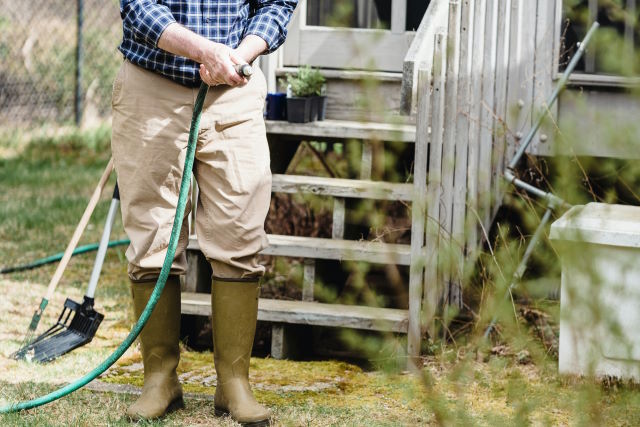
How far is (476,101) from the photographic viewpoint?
158 inches

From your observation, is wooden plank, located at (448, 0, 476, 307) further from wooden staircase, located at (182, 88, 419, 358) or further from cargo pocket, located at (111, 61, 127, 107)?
cargo pocket, located at (111, 61, 127, 107)

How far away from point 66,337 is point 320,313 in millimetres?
986

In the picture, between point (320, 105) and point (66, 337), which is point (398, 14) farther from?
point (66, 337)

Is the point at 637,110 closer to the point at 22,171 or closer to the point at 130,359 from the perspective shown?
the point at 130,359

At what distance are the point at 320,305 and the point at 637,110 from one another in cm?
175

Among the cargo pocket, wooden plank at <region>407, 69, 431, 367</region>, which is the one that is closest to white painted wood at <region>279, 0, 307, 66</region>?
wooden plank at <region>407, 69, 431, 367</region>

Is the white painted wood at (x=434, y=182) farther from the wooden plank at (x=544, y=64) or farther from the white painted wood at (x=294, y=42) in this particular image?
the white painted wood at (x=294, y=42)

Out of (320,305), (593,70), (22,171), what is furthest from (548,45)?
(22,171)

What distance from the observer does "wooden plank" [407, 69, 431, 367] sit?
3555 mm

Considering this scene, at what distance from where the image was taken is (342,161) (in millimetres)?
5996

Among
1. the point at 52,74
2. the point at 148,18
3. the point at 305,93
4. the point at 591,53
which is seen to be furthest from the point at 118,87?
the point at 52,74

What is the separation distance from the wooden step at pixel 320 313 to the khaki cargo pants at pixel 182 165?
76 cm

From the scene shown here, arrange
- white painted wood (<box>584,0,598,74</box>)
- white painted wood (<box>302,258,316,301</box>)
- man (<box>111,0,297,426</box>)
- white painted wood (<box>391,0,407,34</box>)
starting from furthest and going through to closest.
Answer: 1. white painted wood (<box>391,0,407,34</box>)
2. white painted wood (<box>584,0,598,74</box>)
3. white painted wood (<box>302,258,316,301</box>)
4. man (<box>111,0,297,426</box>)

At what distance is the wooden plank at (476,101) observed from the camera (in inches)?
154
